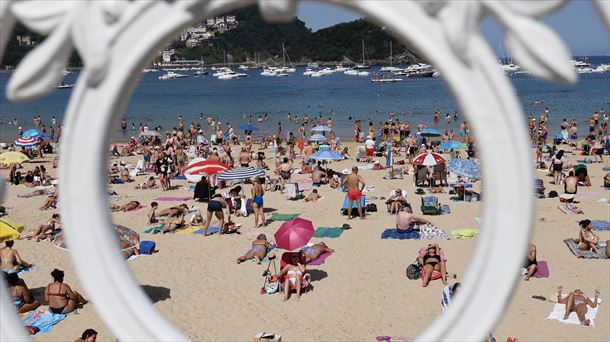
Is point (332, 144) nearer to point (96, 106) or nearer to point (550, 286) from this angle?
point (550, 286)

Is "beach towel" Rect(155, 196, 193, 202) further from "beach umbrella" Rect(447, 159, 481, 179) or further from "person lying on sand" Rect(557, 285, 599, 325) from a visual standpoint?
"person lying on sand" Rect(557, 285, 599, 325)

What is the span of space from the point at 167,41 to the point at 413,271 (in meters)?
9.13

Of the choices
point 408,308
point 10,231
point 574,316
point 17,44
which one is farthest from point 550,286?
point 17,44

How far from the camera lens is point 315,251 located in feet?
38.9

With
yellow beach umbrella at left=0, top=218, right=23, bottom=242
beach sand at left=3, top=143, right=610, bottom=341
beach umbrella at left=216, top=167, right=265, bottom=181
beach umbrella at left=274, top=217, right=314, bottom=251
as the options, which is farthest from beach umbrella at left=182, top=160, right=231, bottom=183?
yellow beach umbrella at left=0, top=218, right=23, bottom=242

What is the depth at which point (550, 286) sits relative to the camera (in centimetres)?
1030

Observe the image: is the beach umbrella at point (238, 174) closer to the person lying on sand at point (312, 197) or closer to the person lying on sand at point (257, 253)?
the person lying on sand at point (312, 197)

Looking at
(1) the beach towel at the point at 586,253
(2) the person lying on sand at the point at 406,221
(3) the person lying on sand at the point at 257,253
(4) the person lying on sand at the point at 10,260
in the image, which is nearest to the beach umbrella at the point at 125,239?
(4) the person lying on sand at the point at 10,260

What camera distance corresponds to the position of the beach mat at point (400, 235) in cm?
1304

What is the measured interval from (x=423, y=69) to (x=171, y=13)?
124 meters

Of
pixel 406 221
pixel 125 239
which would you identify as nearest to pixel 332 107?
pixel 406 221

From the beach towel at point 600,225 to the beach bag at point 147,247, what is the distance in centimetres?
918

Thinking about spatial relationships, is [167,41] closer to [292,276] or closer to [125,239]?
[292,276]

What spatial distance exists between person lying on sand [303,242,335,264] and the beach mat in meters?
1.44
